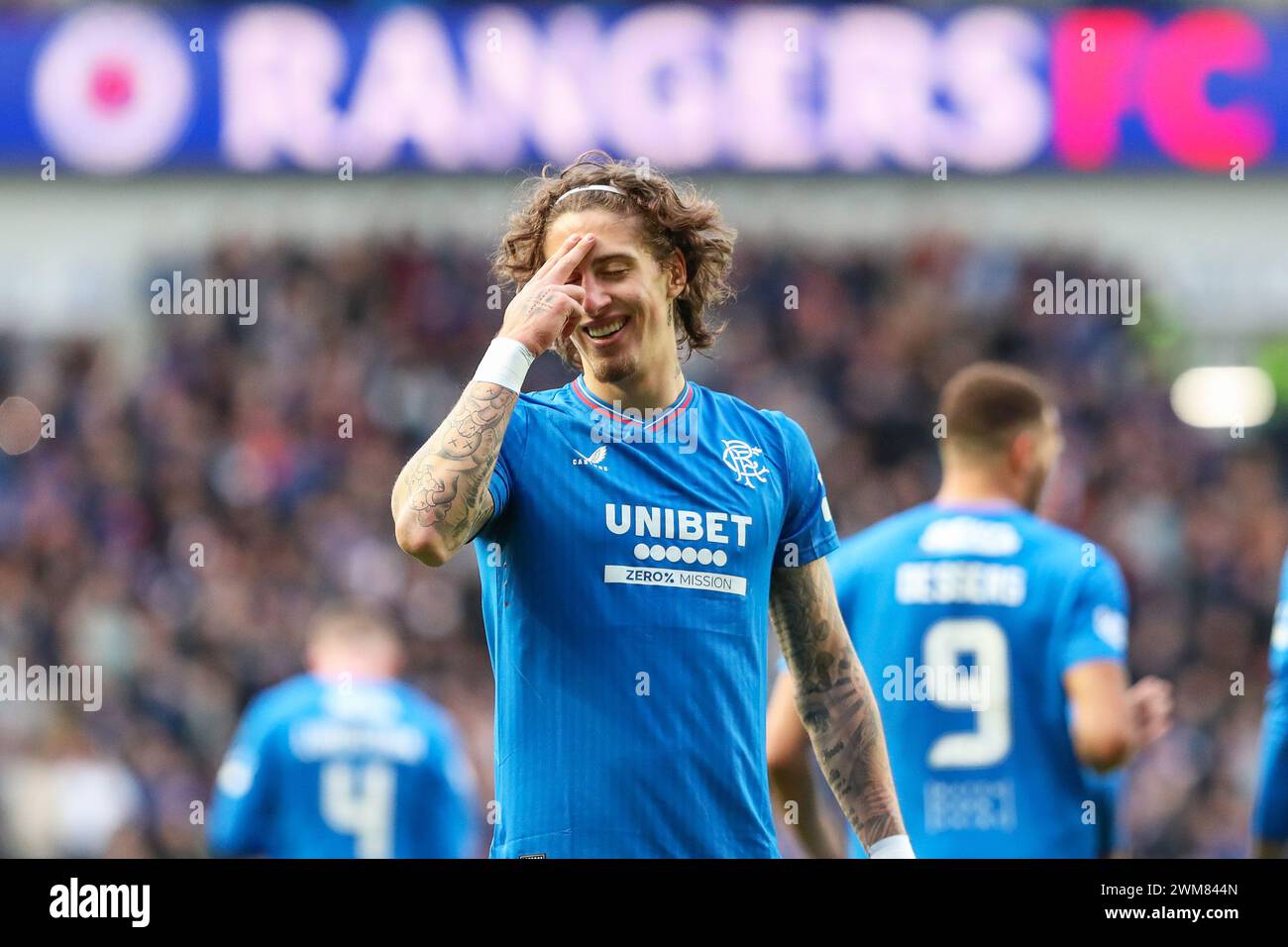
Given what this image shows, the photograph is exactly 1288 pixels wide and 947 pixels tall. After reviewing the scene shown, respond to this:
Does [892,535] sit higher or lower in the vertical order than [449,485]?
higher

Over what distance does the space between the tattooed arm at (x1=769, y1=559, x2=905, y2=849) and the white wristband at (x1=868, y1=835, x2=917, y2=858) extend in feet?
0.04

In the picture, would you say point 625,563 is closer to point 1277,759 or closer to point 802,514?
point 802,514

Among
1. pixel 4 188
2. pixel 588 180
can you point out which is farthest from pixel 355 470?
pixel 588 180

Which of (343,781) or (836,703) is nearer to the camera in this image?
(836,703)

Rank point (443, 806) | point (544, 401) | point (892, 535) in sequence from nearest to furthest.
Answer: point (544, 401), point (892, 535), point (443, 806)

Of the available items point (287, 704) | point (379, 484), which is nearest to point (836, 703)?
point (287, 704)

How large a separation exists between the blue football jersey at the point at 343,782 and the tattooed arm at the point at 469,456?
10.8 ft

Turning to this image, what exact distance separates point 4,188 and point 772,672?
37.2 ft

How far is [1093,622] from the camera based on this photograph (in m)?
5.37

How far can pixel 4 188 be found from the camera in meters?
17.2

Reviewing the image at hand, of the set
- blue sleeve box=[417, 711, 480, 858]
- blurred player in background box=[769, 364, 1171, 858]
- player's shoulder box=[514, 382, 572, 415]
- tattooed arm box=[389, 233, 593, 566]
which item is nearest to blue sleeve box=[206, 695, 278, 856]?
blue sleeve box=[417, 711, 480, 858]

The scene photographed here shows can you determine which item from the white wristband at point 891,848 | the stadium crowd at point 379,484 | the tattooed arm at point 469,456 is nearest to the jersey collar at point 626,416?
the tattooed arm at point 469,456

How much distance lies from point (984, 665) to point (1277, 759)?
999mm
